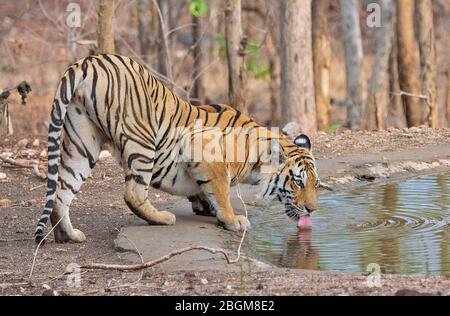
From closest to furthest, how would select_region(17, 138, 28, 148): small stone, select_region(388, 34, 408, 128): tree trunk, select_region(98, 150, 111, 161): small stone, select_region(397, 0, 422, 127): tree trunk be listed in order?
select_region(98, 150, 111, 161): small stone → select_region(17, 138, 28, 148): small stone → select_region(397, 0, 422, 127): tree trunk → select_region(388, 34, 408, 128): tree trunk

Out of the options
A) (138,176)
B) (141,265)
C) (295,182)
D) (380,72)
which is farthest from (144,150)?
(380,72)

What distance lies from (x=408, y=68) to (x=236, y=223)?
10458mm

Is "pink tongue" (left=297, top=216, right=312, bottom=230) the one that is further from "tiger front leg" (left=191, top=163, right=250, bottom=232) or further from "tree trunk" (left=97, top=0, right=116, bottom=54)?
"tree trunk" (left=97, top=0, right=116, bottom=54)

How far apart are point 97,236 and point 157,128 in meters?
1.03

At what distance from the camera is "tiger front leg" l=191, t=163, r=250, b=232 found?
8438 mm

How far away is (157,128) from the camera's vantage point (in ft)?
28.1

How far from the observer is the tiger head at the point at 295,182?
28.0 ft

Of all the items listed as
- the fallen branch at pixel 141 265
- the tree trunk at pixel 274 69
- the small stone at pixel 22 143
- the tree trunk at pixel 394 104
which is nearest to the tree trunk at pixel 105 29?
the small stone at pixel 22 143

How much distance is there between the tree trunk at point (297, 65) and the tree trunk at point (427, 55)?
3.29 metres

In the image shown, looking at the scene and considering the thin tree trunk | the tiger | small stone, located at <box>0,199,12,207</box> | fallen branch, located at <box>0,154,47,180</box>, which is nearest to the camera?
the tiger

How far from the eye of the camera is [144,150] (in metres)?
8.31

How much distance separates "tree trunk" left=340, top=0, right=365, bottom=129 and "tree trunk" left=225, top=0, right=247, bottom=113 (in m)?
3.56

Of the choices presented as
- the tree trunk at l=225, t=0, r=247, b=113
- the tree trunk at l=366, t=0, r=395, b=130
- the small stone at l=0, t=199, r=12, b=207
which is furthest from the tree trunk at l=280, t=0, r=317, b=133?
the small stone at l=0, t=199, r=12, b=207

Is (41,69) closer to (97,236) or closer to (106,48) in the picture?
(106,48)
